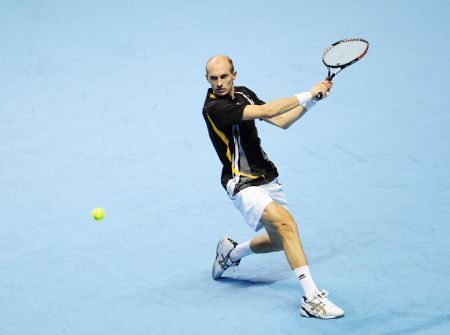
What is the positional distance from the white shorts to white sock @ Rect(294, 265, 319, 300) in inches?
18.8

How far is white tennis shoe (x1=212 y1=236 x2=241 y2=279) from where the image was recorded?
6.11 m

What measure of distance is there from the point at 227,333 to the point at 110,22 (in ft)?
23.8

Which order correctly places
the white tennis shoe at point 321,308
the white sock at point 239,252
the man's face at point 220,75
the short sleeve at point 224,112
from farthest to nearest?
the white sock at point 239,252 < the man's face at point 220,75 < the short sleeve at point 224,112 < the white tennis shoe at point 321,308

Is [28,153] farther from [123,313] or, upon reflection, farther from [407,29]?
[407,29]

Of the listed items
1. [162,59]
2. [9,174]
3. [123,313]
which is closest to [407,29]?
[162,59]

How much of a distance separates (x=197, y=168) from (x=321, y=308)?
3311 mm

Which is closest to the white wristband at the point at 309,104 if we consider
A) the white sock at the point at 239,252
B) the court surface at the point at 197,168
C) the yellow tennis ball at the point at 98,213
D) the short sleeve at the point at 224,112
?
the short sleeve at the point at 224,112

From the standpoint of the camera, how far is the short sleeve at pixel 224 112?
5520mm

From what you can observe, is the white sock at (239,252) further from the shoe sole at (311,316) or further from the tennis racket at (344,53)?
the tennis racket at (344,53)

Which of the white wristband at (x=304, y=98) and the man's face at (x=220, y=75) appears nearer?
the white wristband at (x=304, y=98)

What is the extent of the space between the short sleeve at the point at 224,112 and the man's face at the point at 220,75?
0.10 metres

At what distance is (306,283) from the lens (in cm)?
537

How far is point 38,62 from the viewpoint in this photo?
10.6 meters

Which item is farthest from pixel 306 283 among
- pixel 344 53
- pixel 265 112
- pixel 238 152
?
pixel 344 53
